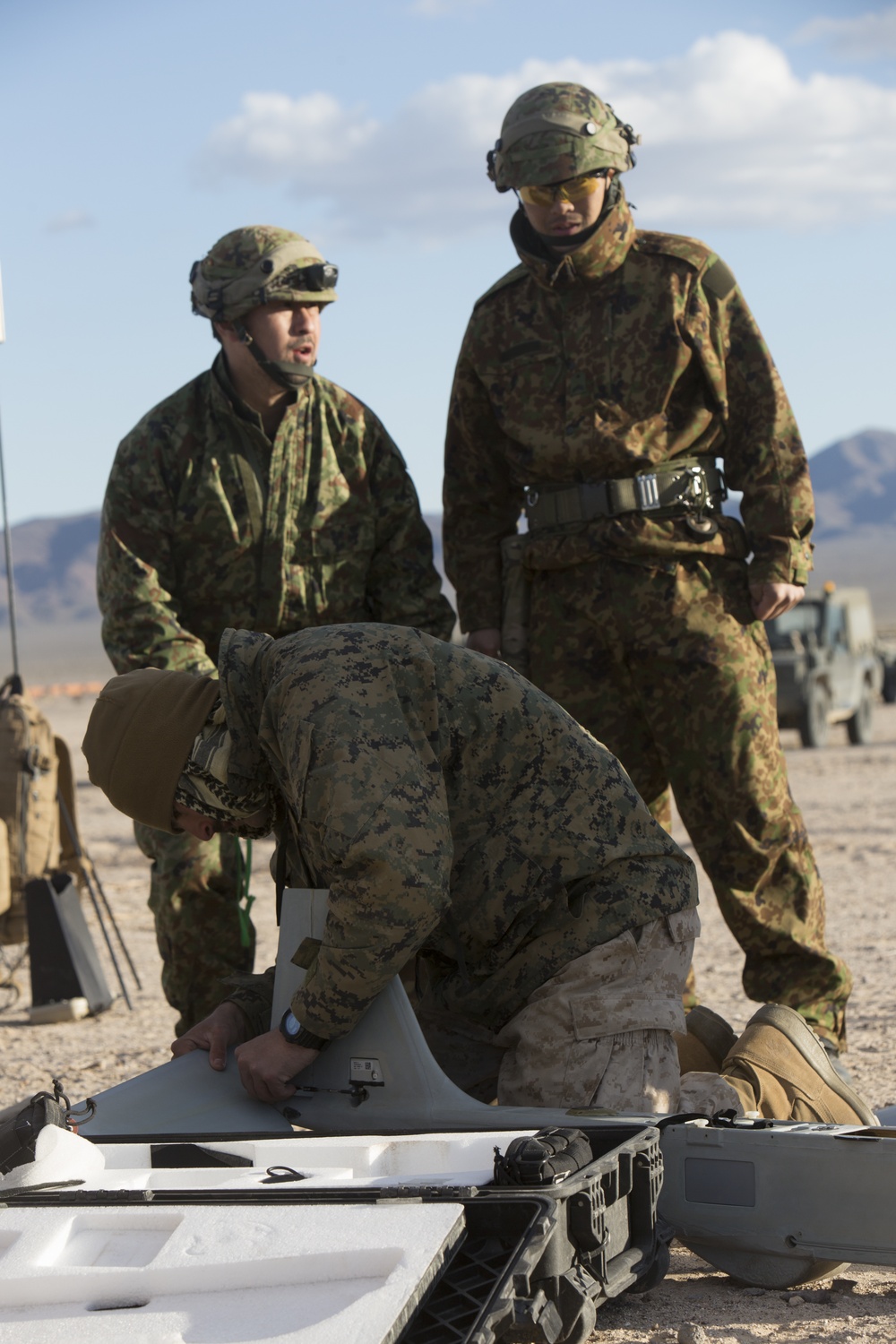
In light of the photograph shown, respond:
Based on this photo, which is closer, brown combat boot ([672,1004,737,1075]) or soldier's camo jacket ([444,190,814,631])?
brown combat boot ([672,1004,737,1075])

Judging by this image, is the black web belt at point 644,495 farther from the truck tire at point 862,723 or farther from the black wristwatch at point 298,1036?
the truck tire at point 862,723

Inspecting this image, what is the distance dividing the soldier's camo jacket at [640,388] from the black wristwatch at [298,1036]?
163 centimetres

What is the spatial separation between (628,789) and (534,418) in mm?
1394

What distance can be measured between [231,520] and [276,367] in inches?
16.5

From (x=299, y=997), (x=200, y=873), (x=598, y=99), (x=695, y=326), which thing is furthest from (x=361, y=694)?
(x=598, y=99)

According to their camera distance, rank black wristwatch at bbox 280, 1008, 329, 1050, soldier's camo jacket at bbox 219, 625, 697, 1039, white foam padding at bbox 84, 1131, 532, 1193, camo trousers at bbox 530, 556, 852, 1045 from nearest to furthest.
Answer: white foam padding at bbox 84, 1131, 532, 1193 → soldier's camo jacket at bbox 219, 625, 697, 1039 → black wristwatch at bbox 280, 1008, 329, 1050 → camo trousers at bbox 530, 556, 852, 1045

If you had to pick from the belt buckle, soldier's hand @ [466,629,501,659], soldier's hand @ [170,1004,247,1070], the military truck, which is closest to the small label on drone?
soldier's hand @ [170,1004,247,1070]

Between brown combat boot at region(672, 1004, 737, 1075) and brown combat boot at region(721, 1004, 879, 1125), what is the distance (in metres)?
0.15

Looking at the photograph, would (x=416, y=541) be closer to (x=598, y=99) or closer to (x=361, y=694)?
(x=598, y=99)

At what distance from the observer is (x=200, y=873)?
175 inches

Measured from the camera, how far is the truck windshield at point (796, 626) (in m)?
17.1

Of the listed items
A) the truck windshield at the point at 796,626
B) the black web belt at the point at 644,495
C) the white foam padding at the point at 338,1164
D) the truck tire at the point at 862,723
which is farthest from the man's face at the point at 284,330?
the truck tire at the point at 862,723

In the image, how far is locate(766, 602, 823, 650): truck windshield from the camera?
17141mm

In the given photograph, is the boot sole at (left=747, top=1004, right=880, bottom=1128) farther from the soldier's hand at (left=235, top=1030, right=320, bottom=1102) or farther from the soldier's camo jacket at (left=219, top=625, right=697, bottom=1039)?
the soldier's hand at (left=235, top=1030, right=320, bottom=1102)
